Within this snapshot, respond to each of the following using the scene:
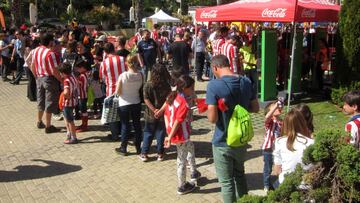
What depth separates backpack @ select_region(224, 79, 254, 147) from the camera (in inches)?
173

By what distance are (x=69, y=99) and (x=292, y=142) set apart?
5031mm

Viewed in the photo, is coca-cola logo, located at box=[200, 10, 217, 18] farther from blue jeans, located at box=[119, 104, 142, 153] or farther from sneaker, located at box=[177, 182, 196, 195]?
sneaker, located at box=[177, 182, 196, 195]

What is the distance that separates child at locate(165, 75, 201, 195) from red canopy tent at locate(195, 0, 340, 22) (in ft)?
15.2

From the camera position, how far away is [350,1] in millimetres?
9812

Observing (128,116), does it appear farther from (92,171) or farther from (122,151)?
(92,171)

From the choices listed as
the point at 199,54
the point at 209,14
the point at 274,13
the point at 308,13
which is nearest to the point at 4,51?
the point at 199,54

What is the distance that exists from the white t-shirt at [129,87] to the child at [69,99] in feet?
4.42

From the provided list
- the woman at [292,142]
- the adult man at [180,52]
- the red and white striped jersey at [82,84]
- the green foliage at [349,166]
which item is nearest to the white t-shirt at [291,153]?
the woman at [292,142]

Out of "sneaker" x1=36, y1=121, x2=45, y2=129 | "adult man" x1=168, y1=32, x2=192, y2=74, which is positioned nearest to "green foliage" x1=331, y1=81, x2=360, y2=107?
"adult man" x1=168, y1=32, x2=192, y2=74

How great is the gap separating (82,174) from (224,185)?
2880 millimetres

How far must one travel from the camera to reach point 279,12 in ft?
31.7

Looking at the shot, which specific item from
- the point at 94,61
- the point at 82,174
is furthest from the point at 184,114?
the point at 94,61

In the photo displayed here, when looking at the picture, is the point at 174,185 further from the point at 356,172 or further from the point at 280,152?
the point at 356,172

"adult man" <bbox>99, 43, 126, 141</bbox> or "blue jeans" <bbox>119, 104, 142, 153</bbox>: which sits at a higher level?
"adult man" <bbox>99, 43, 126, 141</bbox>
